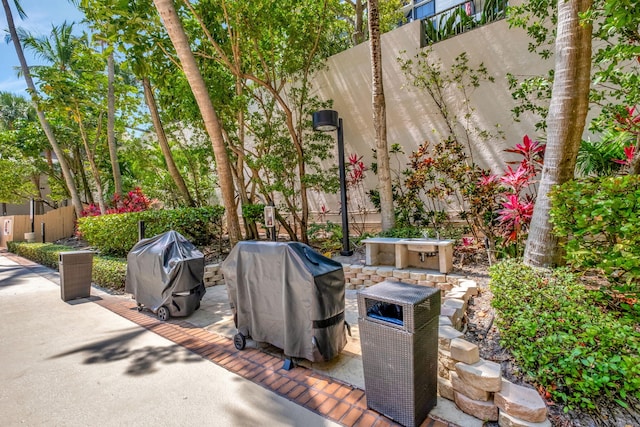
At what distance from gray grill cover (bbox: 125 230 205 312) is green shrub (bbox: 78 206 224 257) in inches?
99.5

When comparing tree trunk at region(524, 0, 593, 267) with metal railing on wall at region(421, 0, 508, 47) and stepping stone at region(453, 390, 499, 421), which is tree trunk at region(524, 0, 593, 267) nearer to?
stepping stone at region(453, 390, 499, 421)

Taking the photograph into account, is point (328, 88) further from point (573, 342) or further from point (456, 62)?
point (573, 342)

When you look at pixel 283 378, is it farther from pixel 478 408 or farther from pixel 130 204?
pixel 130 204

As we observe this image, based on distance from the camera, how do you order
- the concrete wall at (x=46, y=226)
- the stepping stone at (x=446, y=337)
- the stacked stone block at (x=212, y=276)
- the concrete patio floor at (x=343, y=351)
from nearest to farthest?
1. the concrete patio floor at (x=343, y=351)
2. the stepping stone at (x=446, y=337)
3. the stacked stone block at (x=212, y=276)
4. the concrete wall at (x=46, y=226)

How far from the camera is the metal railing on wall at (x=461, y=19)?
6.64 metres

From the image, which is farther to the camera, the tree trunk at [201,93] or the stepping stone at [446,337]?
the tree trunk at [201,93]

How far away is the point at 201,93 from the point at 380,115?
3.61m

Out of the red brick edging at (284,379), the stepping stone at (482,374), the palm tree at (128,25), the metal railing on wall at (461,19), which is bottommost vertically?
the red brick edging at (284,379)

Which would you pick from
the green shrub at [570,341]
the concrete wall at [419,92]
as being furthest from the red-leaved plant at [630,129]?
Result: the concrete wall at [419,92]

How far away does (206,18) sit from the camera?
664 cm

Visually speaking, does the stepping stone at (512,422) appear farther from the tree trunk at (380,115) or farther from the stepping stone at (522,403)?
the tree trunk at (380,115)

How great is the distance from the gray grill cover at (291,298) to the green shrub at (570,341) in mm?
1568

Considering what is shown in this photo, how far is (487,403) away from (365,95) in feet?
26.3

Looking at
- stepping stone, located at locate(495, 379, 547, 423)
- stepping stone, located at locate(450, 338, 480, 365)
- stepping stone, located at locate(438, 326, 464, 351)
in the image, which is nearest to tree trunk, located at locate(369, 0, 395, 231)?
stepping stone, located at locate(438, 326, 464, 351)
